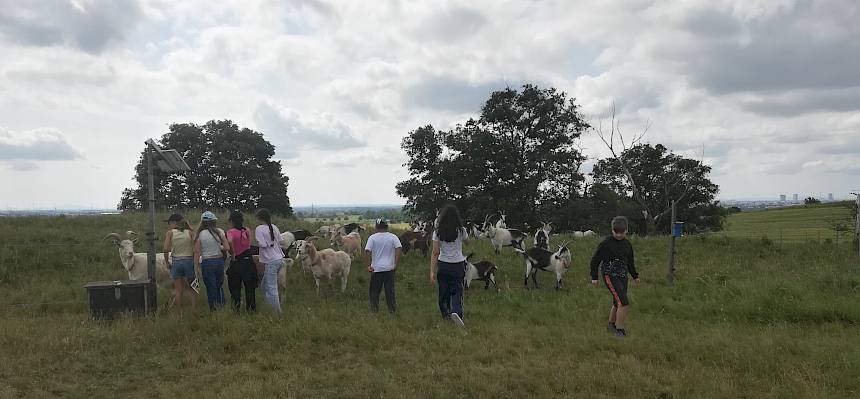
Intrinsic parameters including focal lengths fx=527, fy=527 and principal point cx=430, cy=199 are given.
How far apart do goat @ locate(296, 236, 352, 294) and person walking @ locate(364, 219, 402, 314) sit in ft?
8.75

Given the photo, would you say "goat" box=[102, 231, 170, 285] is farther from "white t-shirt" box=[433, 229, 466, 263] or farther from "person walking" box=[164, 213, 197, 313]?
"white t-shirt" box=[433, 229, 466, 263]

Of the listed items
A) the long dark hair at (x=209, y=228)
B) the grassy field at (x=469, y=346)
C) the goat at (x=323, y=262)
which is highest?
the long dark hair at (x=209, y=228)

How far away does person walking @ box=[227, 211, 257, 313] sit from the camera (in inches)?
339

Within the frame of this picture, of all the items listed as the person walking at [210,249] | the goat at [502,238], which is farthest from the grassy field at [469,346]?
the goat at [502,238]

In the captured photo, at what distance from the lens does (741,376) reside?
19.6 ft

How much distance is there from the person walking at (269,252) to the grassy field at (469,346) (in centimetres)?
49

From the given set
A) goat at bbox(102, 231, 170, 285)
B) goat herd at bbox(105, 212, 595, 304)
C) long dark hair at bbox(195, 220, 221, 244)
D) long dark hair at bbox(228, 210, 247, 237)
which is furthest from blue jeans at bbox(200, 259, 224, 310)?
goat at bbox(102, 231, 170, 285)

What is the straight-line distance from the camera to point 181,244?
891cm

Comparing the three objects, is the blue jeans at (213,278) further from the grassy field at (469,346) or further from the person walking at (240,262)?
the grassy field at (469,346)

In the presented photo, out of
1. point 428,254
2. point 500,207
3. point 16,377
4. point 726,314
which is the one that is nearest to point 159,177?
point 500,207

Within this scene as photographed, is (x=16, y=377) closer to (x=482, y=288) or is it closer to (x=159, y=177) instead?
(x=482, y=288)

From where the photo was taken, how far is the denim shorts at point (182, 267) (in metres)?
8.91

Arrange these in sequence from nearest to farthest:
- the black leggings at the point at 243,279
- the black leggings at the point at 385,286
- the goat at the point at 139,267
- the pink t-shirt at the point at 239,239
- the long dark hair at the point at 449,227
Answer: the long dark hair at the point at 449,227 → the pink t-shirt at the point at 239,239 → the black leggings at the point at 243,279 → the black leggings at the point at 385,286 → the goat at the point at 139,267

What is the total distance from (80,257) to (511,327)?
1270 cm
